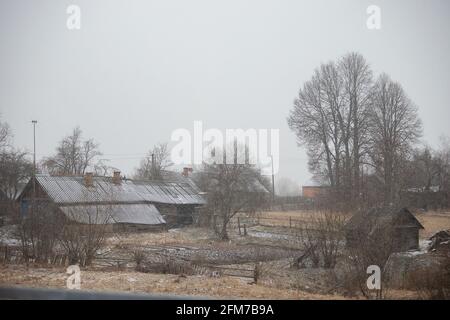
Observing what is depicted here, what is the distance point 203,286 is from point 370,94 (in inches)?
1200

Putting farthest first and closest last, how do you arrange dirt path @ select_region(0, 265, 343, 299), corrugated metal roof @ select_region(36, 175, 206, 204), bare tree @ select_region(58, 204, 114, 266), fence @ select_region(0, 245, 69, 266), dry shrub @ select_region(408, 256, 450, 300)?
corrugated metal roof @ select_region(36, 175, 206, 204)
bare tree @ select_region(58, 204, 114, 266)
fence @ select_region(0, 245, 69, 266)
dirt path @ select_region(0, 265, 343, 299)
dry shrub @ select_region(408, 256, 450, 300)

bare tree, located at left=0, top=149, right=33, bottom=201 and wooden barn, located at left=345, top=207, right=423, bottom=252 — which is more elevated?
bare tree, located at left=0, top=149, right=33, bottom=201

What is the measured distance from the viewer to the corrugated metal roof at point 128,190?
1299 inches

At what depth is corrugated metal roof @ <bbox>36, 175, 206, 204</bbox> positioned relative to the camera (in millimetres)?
33000

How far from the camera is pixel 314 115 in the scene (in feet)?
120

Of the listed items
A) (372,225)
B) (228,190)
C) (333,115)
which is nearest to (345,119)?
(333,115)

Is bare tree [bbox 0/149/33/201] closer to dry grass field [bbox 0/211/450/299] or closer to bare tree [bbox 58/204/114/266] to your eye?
dry grass field [bbox 0/211/450/299]

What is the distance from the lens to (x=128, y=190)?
38.1 meters

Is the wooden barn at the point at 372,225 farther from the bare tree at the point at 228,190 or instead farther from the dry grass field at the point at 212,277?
the bare tree at the point at 228,190

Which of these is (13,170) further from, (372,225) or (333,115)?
(372,225)

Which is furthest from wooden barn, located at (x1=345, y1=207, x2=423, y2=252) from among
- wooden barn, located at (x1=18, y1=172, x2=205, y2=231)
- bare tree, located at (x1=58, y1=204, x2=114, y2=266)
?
wooden barn, located at (x1=18, y1=172, x2=205, y2=231)
